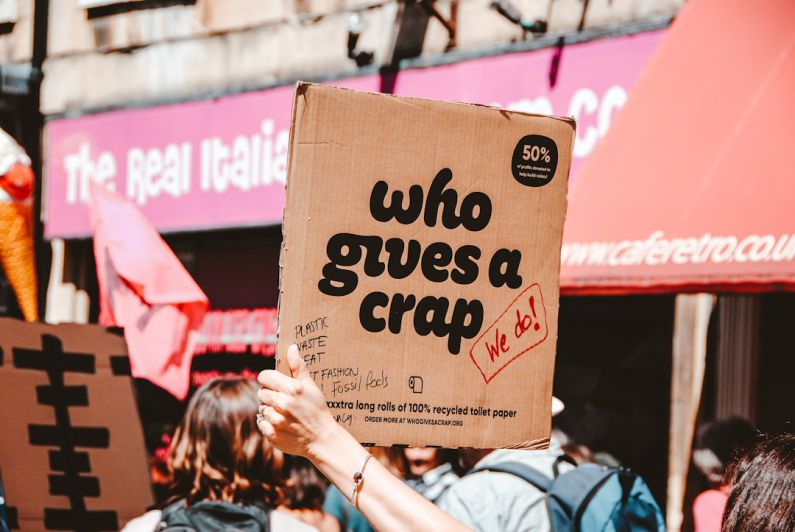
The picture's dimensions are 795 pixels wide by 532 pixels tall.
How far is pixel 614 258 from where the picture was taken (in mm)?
4637

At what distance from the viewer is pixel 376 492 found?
1.92 meters

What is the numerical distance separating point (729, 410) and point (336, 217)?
4798mm

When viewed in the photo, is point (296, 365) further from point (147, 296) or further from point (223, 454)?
point (147, 296)

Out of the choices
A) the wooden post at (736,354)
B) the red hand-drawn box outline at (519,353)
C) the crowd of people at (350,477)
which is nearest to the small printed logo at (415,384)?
the red hand-drawn box outline at (519,353)

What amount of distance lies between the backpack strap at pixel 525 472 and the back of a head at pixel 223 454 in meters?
0.78

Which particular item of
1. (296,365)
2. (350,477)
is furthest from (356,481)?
(296,365)

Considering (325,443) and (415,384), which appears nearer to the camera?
(325,443)

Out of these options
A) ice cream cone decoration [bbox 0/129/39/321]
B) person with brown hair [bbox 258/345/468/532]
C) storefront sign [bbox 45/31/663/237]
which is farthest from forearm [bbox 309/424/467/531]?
storefront sign [bbox 45/31/663/237]

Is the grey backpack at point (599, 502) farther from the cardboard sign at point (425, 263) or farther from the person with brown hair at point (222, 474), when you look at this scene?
the cardboard sign at point (425, 263)

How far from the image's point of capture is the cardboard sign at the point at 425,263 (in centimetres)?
212

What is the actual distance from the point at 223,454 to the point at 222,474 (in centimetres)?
6

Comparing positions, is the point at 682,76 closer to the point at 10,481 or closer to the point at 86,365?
the point at 86,365

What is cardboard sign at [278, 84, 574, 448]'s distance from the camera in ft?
6.97

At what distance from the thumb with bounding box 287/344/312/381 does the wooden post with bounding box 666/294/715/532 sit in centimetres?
433
